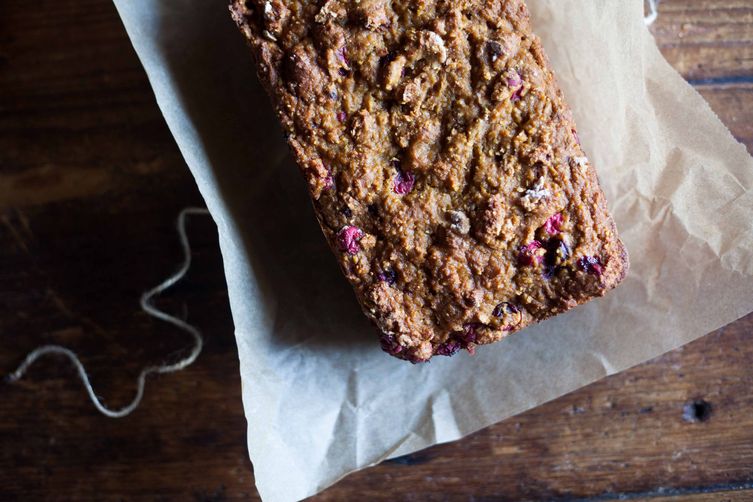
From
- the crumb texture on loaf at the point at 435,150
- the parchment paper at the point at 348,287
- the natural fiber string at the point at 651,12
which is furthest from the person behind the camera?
the natural fiber string at the point at 651,12

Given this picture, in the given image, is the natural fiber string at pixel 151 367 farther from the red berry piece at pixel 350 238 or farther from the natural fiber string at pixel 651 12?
the natural fiber string at pixel 651 12

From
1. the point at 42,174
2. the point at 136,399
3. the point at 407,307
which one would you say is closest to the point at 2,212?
the point at 42,174

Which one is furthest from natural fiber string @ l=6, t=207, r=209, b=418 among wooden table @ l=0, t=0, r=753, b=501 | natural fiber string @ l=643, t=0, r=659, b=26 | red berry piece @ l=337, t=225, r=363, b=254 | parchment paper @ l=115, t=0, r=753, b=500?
natural fiber string @ l=643, t=0, r=659, b=26

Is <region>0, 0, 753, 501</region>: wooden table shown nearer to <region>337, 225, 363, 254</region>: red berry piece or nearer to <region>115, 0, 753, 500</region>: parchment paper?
<region>115, 0, 753, 500</region>: parchment paper

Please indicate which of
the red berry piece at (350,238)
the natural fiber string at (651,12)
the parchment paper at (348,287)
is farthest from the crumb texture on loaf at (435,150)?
the natural fiber string at (651,12)

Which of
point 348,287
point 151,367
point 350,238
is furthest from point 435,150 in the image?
point 151,367

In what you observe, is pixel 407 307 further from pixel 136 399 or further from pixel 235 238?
pixel 136 399
